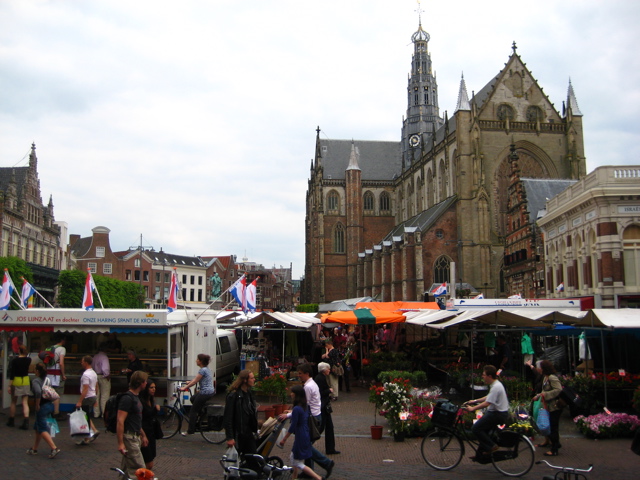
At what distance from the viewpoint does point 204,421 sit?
11.9 m

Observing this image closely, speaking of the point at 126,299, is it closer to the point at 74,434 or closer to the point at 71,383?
the point at 71,383

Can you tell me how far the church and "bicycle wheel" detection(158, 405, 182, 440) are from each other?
27.4 meters

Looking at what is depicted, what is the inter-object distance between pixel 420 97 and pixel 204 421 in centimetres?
7159

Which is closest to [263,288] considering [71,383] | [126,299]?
[126,299]

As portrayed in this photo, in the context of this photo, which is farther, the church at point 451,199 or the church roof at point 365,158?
the church roof at point 365,158

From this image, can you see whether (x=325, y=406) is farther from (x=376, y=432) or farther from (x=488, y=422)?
(x=488, y=422)

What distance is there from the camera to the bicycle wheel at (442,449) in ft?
31.2

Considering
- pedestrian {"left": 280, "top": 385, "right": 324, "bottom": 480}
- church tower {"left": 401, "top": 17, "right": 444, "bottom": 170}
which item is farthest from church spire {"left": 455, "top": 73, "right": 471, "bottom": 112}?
pedestrian {"left": 280, "top": 385, "right": 324, "bottom": 480}

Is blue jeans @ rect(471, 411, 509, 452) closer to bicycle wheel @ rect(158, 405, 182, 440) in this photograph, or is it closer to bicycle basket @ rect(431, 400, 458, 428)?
bicycle basket @ rect(431, 400, 458, 428)

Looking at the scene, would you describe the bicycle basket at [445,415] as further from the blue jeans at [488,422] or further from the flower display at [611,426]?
the flower display at [611,426]

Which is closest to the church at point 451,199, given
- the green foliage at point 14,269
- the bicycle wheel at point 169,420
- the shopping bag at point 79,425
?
the bicycle wheel at point 169,420

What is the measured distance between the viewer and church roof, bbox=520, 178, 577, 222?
120ft

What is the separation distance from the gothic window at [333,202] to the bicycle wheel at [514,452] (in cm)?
6647

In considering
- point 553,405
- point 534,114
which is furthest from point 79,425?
point 534,114
